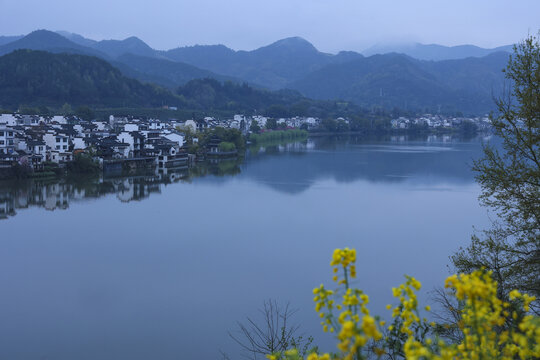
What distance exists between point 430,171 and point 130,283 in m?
12.5

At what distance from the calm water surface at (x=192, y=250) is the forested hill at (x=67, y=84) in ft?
74.6

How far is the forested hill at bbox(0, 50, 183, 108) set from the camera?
32688 millimetres

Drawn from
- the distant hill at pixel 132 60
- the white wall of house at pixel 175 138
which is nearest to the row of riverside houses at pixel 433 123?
the white wall of house at pixel 175 138

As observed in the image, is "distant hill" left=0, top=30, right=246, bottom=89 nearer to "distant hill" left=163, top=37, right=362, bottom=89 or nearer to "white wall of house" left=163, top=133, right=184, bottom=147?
"distant hill" left=163, top=37, right=362, bottom=89

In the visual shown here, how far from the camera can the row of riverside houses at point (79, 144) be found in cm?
1404

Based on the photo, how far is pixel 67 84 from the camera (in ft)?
114

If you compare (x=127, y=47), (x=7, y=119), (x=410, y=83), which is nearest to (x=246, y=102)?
(x=7, y=119)

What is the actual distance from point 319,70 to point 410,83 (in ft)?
83.6

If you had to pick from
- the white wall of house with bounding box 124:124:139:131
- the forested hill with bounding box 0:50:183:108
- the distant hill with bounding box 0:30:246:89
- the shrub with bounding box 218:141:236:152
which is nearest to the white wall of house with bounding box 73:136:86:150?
the white wall of house with bounding box 124:124:139:131

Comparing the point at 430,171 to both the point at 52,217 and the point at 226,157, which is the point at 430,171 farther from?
the point at 52,217

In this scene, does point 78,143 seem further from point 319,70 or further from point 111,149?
point 319,70

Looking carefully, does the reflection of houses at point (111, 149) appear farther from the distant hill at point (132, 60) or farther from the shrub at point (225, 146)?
the distant hill at point (132, 60)

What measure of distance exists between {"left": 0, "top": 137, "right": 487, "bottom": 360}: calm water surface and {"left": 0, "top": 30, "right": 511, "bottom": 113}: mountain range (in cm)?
4053

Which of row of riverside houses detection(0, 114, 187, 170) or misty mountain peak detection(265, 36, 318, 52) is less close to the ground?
misty mountain peak detection(265, 36, 318, 52)
